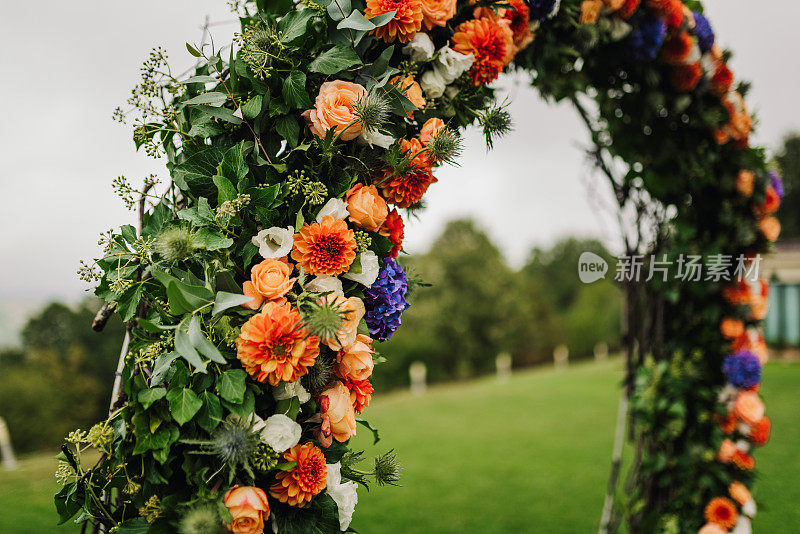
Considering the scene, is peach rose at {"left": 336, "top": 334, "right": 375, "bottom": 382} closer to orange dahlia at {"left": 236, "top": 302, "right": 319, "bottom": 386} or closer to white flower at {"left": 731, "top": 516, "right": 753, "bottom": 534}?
orange dahlia at {"left": 236, "top": 302, "right": 319, "bottom": 386}

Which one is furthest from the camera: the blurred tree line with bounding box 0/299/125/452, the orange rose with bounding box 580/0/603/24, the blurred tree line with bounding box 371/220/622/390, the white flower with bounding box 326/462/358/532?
the blurred tree line with bounding box 371/220/622/390

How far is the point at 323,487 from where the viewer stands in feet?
3.94

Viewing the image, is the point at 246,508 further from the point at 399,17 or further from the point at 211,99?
the point at 399,17

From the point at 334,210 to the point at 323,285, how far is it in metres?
0.19

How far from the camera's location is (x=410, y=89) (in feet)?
4.82

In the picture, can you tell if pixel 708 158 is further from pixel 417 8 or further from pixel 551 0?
pixel 417 8

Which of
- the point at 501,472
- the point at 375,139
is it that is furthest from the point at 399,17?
the point at 501,472

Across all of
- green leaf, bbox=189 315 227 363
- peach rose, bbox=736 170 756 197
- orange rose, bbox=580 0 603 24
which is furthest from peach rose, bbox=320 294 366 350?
peach rose, bbox=736 170 756 197

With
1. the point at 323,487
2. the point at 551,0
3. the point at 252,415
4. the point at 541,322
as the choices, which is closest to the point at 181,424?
the point at 252,415

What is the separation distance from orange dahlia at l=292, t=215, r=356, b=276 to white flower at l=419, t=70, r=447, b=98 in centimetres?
58

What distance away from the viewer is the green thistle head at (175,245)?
116 centimetres

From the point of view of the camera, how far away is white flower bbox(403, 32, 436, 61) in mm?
1513

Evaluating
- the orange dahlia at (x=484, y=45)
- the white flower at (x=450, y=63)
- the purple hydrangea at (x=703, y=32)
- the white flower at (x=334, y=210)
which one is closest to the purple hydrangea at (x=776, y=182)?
the purple hydrangea at (x=703, y=32)

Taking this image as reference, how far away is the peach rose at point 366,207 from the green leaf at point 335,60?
0.98ft
